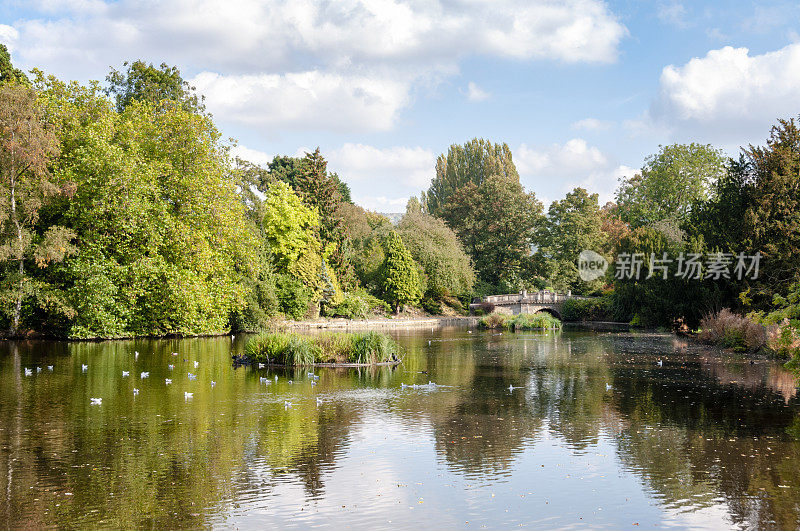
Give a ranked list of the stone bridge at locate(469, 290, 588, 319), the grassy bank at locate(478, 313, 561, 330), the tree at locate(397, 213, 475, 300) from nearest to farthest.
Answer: the grassy bank at locate(478, 313, 561, 330) < the stone bridge at locate(469, 290, 588, 319) < the tree at locate(397, 213, 475, 300)

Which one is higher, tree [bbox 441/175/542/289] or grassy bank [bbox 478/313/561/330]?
tree [bbox 441/175/542/289]

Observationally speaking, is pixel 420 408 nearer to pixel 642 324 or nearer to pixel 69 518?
pixel 69 518

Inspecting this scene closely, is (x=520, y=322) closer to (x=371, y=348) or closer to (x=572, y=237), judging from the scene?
(x=572, y=237)

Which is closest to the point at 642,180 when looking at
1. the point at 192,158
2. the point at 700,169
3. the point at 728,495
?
the point at 700,169

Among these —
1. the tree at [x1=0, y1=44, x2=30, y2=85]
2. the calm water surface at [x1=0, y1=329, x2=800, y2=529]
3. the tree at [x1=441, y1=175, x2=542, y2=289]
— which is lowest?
the calm water surface at [x1=0, y1=329, x2=800, y2=529]

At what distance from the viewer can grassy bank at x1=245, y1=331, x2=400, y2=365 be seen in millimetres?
25141

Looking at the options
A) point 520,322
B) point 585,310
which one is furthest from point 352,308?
point 585,310

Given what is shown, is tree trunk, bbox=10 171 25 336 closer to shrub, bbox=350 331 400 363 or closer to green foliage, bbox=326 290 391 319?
shrub, bbox=350 331 400 363

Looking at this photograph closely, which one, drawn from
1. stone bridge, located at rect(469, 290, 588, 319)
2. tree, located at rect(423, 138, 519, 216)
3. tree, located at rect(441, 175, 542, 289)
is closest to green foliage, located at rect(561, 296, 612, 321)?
stone bridge, located at rect(469, 290, 588, 319)

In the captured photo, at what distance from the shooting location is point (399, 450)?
12.2 metres

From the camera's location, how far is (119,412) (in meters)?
15.4

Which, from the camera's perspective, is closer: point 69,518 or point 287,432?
point 69,518

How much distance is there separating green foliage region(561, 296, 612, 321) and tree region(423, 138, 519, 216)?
106 feet

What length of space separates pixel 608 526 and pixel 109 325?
31.9 meters
